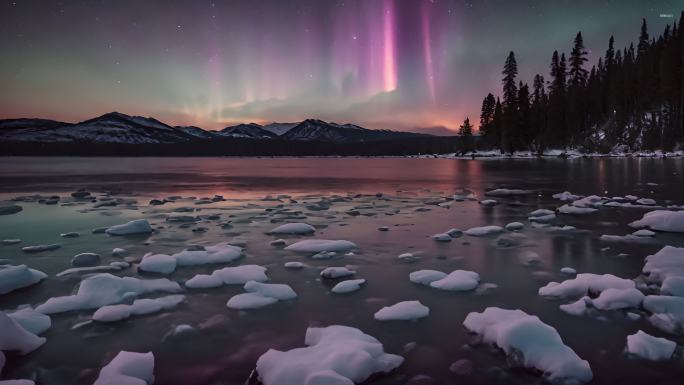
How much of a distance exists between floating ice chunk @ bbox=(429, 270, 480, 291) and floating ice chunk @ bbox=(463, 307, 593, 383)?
1.38 meters

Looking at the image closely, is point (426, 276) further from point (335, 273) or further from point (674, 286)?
point (674, 286)

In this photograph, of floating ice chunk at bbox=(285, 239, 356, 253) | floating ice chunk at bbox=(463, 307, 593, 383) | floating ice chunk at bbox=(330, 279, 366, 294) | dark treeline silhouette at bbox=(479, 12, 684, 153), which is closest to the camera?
floating ice chunk at bbox=(463, 307, 593, 383)

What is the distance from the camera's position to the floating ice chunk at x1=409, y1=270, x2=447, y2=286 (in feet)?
23.8

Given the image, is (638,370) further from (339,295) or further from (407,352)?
(339,295)

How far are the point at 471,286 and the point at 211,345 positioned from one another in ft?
13.7

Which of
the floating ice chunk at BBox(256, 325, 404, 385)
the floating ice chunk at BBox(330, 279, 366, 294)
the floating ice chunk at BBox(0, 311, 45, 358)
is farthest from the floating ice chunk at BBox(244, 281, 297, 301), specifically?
the floating ice chunk at BBox(0, 311, 45, 358)

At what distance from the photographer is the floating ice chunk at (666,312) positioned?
5160 mm

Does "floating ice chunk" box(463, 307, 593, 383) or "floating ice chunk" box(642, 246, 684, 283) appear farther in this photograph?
"floating ice chunk" box(642, 246, 684, 283)

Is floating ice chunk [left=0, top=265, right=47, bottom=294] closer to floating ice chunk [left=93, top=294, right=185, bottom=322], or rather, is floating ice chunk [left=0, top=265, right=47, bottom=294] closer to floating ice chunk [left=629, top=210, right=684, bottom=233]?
floating ice chunk [left=93, top=294, right=185, bottom=322]

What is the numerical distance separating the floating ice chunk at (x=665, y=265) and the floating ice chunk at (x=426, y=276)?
3536 mm

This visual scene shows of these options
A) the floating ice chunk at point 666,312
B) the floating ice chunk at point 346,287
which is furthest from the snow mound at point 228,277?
the floating ice chunk at point 666,312

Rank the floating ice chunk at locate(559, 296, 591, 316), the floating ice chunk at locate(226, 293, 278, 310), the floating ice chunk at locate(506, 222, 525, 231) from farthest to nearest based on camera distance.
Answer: the floating ice chunk at locate(506, 222, 525, 231)
the floating ice chunk at locate(226, 293, 278, 310)
the floating ice chunk at locate(559, 296, 591, 316)

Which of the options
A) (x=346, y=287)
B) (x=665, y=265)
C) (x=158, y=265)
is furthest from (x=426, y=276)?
(x=158, y=265)

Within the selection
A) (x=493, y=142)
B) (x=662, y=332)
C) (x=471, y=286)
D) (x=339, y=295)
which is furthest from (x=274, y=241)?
(x=493, y=142)
